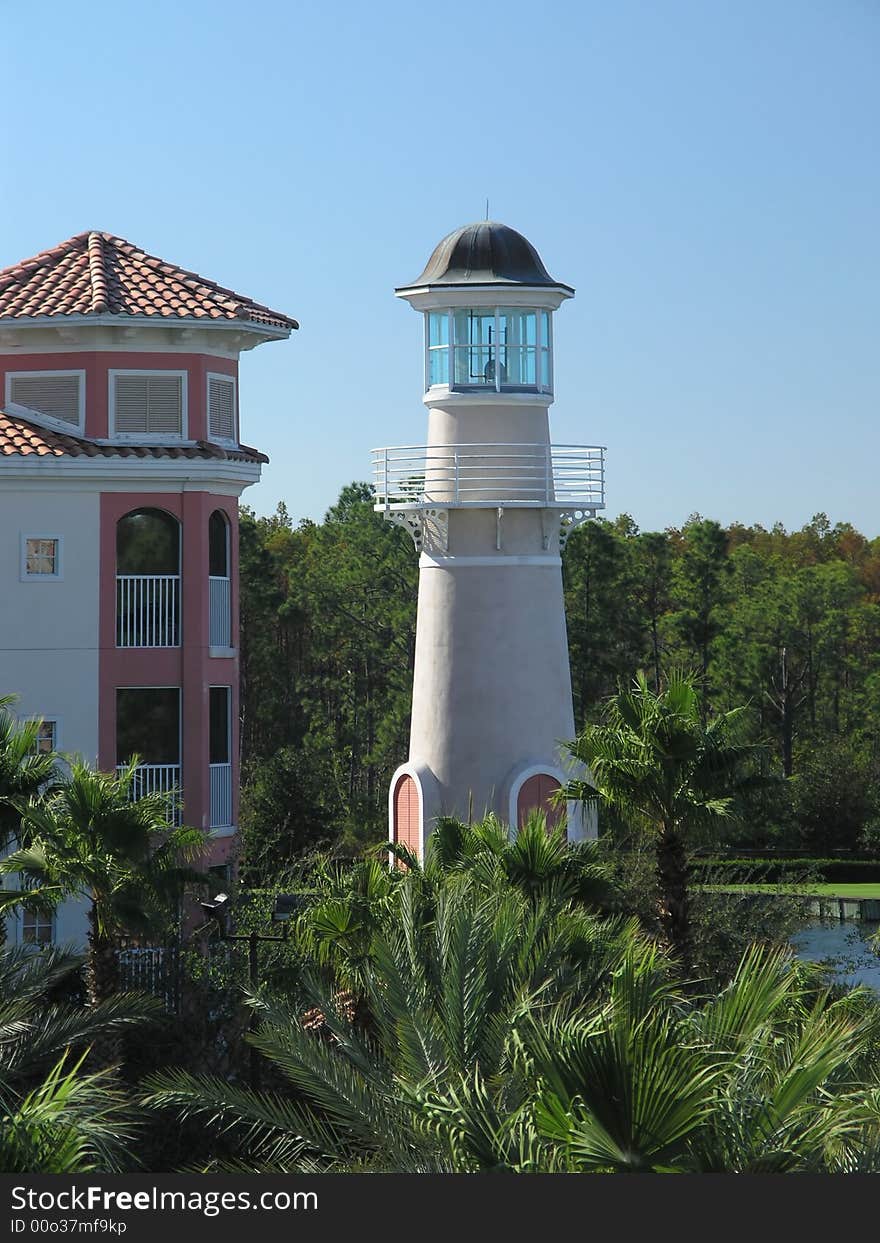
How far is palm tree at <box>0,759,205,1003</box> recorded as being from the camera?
74.6ft

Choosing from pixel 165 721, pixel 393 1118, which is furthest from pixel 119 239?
pixel 393 1118

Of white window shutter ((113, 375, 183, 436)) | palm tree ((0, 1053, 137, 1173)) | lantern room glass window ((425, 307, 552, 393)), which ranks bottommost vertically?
palm tree ((0, 1053, 137, 1173))

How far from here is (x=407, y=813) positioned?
40188mm

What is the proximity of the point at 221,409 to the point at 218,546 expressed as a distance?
7.62 ft

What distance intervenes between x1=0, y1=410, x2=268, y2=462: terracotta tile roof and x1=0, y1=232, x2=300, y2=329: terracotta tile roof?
5.92 feet

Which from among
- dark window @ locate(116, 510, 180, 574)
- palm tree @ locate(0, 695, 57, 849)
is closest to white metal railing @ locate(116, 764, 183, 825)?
dark window @ locate(116, 510, 180, 574)

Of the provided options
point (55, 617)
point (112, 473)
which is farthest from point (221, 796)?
point (112, 473)

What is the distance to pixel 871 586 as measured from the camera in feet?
361

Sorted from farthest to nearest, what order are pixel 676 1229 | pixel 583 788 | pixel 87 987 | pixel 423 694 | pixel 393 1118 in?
pixel 423 694 < pixel 583 788 < pixel 87 987 < pixel 393 1118 < pixel 676 1229

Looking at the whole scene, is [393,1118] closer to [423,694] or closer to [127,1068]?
[127,1068]

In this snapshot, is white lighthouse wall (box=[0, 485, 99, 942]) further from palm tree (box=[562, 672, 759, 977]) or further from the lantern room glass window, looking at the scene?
palm tree (box=[562, 672, 759, 977])

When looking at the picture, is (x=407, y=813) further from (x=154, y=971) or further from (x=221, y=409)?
(x=154, y=971)

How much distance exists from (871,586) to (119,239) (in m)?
78.3

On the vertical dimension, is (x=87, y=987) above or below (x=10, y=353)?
below
